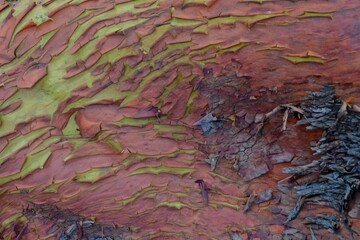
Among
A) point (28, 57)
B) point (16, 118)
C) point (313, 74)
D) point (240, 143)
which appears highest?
point (28, 57)

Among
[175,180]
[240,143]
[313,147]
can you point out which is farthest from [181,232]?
[313,147]

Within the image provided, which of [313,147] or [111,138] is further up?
[111,138]

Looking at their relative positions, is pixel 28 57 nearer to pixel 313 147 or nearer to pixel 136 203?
pixel 136 203

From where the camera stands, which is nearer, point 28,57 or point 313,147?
point 313,147

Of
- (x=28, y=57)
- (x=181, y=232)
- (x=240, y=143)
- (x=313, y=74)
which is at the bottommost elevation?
(x=181, y=232)

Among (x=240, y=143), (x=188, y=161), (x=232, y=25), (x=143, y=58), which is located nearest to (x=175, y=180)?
(x=188, y=161)

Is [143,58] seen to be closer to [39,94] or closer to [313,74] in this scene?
[39,94]
